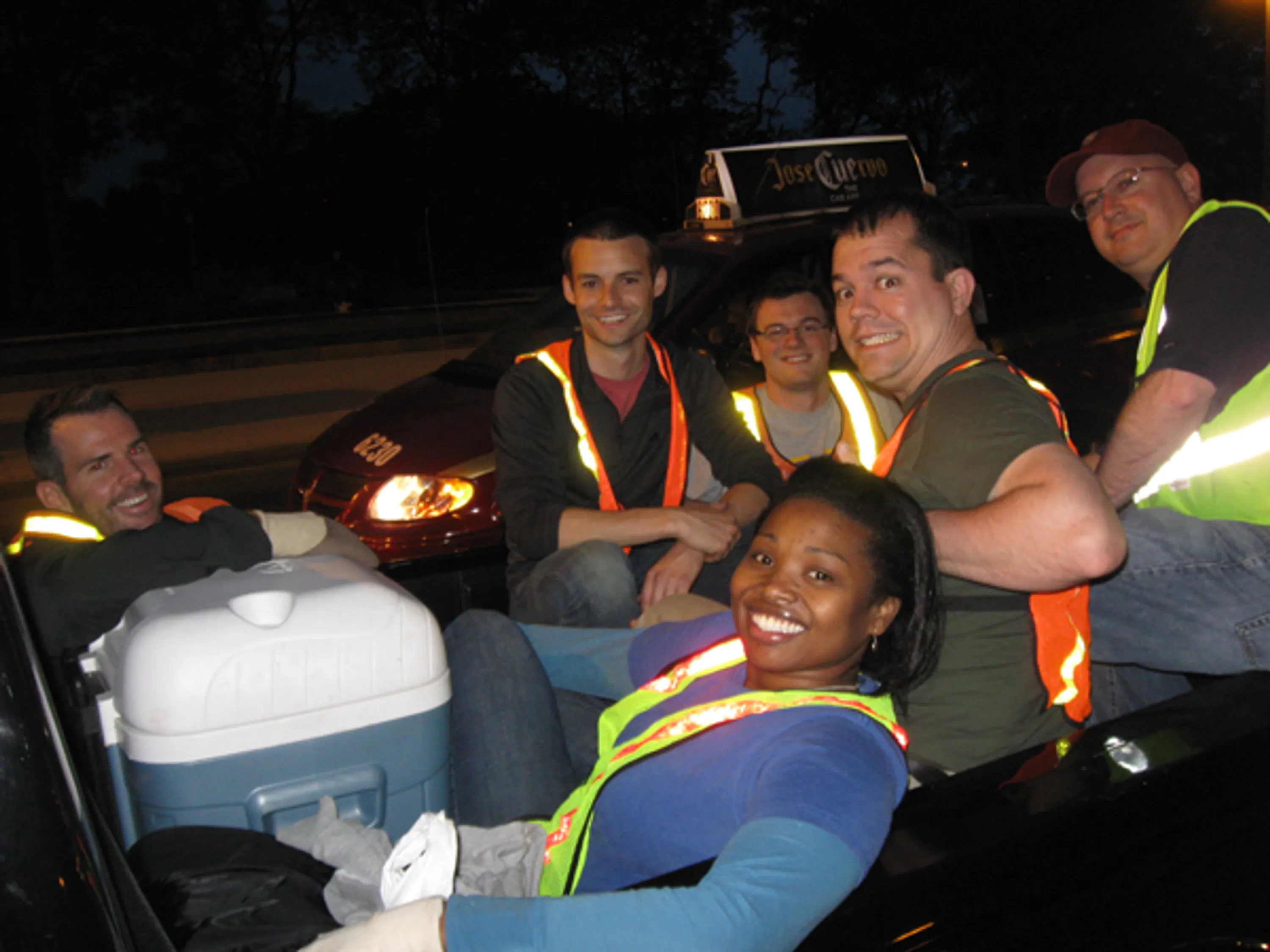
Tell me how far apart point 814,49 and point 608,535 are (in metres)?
31.8

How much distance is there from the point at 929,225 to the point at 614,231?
4.77ft

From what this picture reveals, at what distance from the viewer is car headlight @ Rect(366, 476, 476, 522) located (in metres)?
4.01

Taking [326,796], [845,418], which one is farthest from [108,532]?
[845,418]

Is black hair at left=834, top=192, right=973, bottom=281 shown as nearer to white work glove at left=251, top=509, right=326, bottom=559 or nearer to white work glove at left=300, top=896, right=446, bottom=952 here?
white work glove at left=251, top=509, right=326, bottom=559

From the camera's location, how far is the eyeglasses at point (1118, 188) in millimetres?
2854

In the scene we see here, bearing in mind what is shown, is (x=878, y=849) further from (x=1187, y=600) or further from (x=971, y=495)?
(x=1187, y=600)

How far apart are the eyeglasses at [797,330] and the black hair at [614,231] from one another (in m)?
0.54

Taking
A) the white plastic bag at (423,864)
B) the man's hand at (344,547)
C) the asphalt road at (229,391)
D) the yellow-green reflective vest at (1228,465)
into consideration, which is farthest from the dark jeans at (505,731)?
the asphalt road at (229,391)

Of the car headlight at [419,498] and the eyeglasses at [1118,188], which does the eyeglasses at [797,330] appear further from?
the car headlight at [419,498]

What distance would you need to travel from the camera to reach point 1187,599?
6.81ft

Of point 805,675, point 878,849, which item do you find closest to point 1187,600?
point 805,675

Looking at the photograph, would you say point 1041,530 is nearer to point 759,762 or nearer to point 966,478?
point 966,478

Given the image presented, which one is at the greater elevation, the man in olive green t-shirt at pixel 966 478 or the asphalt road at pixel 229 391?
the man in olive green t-shirt at pixel 966 478

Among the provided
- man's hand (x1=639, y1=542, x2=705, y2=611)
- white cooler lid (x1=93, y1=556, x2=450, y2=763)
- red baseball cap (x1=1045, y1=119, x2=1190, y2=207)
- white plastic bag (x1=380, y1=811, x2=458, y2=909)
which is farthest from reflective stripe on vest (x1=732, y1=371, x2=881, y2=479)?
white plastic bag (x1=380, y1=811, x2=458, y2=909)
